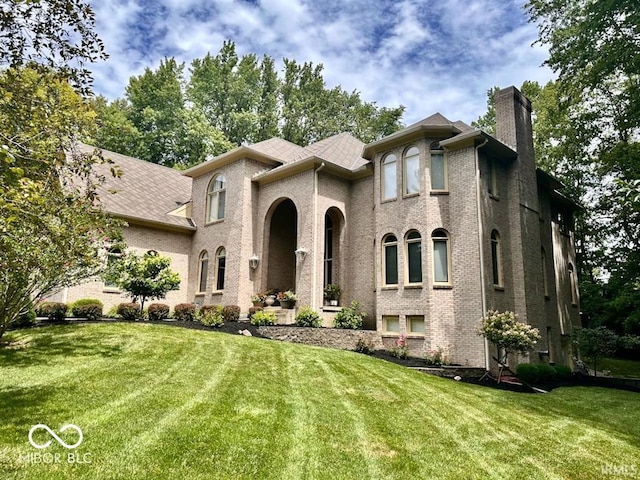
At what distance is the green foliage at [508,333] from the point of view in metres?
10.8

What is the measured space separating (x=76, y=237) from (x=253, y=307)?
791cm

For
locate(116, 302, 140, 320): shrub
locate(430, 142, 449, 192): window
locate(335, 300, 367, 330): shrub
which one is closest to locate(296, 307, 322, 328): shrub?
locate(335, 300, 367, 330): shrub

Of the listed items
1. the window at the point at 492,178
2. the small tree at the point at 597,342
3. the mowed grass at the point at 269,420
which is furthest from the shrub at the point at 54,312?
the small tree at the point at 597,342

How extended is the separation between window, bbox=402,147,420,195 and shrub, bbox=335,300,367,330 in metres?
4.27

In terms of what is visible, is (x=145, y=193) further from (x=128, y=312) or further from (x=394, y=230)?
(x=394, y=230)

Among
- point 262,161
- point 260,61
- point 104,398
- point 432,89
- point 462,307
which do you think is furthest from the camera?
point 260,61

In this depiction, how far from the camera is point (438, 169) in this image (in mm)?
13938

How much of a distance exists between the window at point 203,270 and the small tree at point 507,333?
11.4 metres

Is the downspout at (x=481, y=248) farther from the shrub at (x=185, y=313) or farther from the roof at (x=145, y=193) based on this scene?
the roof at (x=145, y=193)

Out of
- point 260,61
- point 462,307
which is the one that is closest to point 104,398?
point 462,307

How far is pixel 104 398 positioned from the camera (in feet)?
19.0

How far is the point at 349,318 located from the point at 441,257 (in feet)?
11.5

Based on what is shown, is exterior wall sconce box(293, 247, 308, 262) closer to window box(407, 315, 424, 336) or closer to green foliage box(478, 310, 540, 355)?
window box(407, 315, 424, 336)

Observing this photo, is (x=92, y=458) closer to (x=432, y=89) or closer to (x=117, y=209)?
(x=117, y=209)
